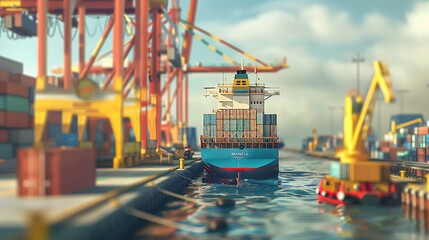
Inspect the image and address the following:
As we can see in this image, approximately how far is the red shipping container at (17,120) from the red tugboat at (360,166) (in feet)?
105

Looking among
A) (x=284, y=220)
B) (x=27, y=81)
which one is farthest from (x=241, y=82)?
(x=284, y=220)

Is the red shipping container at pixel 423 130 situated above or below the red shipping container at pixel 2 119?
below

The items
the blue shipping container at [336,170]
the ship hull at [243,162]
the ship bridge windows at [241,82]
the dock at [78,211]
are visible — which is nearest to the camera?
the dock at [78,211]

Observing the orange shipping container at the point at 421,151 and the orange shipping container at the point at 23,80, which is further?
the orange shipping container at the point at 421,151

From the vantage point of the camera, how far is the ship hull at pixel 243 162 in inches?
1961

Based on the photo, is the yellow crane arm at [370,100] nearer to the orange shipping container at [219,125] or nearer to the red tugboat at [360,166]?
the red tugboat at [360,166]

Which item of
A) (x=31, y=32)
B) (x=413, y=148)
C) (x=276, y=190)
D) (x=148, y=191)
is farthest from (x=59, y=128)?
(x=413, y=148)

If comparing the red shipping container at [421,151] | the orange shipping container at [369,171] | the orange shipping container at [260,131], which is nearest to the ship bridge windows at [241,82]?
the orange shipping container at [260,131]

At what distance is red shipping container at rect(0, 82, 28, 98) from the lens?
50000mm

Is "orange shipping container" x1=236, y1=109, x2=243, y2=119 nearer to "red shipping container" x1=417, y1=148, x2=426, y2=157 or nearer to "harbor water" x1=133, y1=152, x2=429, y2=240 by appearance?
"harbor water" x1=133, y1=152, x2=429, y2=240

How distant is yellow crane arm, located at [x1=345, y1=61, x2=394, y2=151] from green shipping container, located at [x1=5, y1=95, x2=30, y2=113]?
33833 millimetres

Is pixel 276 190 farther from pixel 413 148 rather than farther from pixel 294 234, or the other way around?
pixel 413 148

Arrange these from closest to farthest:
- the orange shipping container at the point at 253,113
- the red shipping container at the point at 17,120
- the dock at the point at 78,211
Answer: the dock at the point at 78,211
the red shipping container at the point at 17,120
the orange shipping container at the point at 253,113

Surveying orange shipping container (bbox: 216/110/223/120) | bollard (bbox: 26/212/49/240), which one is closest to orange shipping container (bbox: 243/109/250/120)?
orange shipping container (bbox: 216/110/223/120)
